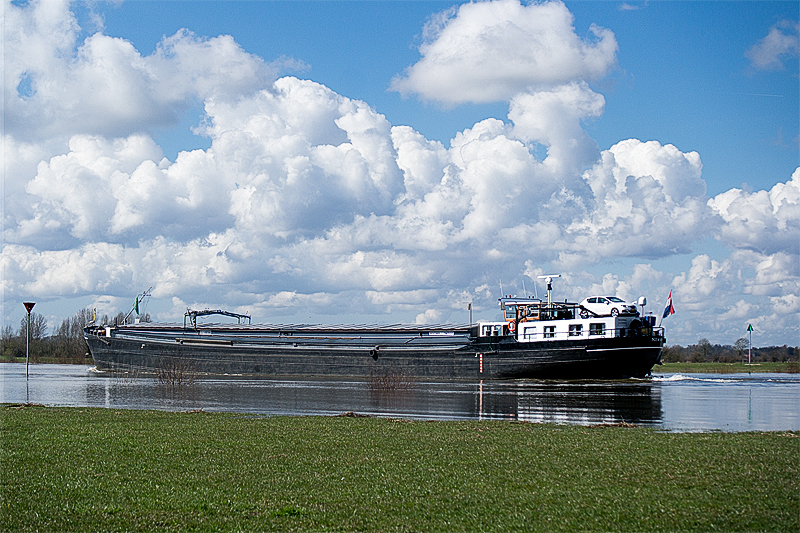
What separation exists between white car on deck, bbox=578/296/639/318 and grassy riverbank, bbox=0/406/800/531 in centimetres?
4482

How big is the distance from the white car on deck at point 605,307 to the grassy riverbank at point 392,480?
147 ft

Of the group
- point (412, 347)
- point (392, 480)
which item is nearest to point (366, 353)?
point (412, 347)

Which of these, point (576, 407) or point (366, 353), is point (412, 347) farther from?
point (576, 407)

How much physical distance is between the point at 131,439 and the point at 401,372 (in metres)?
52.1

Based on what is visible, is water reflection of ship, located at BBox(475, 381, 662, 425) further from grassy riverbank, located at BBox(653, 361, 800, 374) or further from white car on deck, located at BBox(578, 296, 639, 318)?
grassy riverbank, located at BBox(653, 361, 800, 374)

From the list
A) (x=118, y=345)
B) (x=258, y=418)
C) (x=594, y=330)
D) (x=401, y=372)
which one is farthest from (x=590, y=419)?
(x=118, y=345)

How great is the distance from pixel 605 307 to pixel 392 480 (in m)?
54.6

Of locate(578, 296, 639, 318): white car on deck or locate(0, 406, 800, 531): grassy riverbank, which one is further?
locate(578, 296, 639, 318): white car on deck

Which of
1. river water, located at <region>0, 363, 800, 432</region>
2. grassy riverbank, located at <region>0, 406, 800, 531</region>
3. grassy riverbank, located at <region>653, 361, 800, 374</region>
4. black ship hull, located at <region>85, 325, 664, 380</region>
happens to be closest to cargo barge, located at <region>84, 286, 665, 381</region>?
black ship hull, located at <region>85, 325, 664, 380</region>

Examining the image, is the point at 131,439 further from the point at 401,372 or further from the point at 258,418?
the point at 401,372

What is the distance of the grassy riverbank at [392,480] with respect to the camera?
29.7 ft

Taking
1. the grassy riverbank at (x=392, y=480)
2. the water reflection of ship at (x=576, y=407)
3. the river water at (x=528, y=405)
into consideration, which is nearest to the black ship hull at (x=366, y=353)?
the river water at (x=528, y=405)

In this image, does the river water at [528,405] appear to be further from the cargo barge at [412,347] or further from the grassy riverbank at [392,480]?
the cargo barge at [412,347]

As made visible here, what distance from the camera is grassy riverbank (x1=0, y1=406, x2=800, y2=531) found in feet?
29.7
